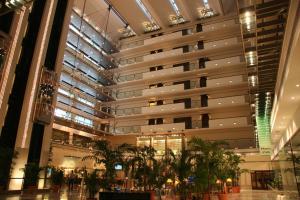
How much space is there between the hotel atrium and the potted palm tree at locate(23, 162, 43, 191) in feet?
1.33

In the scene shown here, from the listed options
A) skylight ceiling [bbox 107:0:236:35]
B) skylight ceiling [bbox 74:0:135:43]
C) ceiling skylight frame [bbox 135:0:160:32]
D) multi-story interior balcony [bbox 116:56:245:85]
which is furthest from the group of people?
ceiling skylight frame [bbox 135:0:160:32]

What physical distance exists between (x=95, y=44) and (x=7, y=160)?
68.2 feet

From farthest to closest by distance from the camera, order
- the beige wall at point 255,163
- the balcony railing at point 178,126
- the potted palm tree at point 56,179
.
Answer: the beige wall at point 255,163 < the balcony railing at point 178,126 < the potted palm tree at point 56,179

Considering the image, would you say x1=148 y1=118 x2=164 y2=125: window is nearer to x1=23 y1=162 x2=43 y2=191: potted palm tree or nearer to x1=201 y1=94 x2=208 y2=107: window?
x1=201 y1=94 x2=208 y2=107: window

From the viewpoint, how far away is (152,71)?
31469 mm

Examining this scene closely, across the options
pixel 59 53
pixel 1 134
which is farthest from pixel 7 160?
pixel 59 53

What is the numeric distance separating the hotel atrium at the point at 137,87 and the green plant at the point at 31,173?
0.40m

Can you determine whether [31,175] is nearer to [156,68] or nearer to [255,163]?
[255,163]

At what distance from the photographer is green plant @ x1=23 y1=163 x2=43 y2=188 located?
50.4 ft

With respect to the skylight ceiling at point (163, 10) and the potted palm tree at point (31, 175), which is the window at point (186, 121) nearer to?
the skylight ceiling at point (163, 10)

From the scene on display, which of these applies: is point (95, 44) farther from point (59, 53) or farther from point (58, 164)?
point (58, 164)

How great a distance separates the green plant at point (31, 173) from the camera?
50.4 feet

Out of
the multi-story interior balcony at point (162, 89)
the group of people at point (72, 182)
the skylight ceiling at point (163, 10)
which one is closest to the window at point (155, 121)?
the multi-story interior balcony at point (162, 89)

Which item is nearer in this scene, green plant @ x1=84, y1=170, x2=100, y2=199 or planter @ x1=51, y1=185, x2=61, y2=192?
green plant @ x1=84, y1=170, x2=100, y2=199
